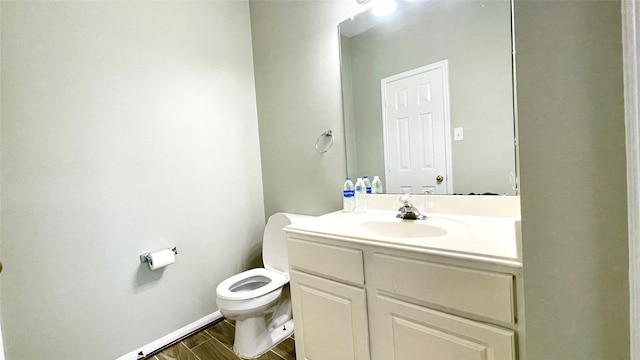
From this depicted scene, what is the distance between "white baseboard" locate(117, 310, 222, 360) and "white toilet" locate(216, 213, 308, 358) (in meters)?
0.39

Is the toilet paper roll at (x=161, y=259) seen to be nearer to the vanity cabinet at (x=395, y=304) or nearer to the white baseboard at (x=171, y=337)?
the white baseboard at (x=171, y=337)

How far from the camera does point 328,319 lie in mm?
1164

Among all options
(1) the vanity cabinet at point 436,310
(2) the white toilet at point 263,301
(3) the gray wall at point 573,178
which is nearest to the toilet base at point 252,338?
(2) the white toilet at point 263,301

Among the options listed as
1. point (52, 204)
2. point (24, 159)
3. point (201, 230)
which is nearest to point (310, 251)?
point (201, 230)

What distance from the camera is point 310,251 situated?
121 cm

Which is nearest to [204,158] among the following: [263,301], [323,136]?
[323,136]

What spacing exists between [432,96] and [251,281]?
1582mm

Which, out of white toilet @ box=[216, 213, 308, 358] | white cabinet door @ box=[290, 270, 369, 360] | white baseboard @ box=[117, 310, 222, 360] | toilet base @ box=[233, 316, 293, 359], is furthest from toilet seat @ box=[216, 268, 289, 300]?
white baseboard @ box=[117, 310, 222, 360]

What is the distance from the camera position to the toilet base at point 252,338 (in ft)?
5.13

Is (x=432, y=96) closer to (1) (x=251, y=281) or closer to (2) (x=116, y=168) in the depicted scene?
(1) (x=251, y=281)

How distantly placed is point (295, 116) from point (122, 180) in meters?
1.14

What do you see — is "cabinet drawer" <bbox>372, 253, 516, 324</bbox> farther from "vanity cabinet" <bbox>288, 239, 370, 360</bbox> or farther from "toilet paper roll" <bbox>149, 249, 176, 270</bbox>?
"toilet paper roll" <bbox>149, 249, 176, 270</bbox>

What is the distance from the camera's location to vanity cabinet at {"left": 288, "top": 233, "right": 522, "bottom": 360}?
2.50 feet

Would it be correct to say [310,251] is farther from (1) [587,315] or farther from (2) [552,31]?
(2) [552,31]
